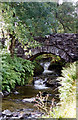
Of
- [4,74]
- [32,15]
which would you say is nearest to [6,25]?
[4,74]

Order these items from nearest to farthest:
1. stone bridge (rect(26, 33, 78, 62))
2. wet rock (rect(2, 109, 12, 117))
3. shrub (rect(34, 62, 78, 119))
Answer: shrub (rect(34, 62, 78, 119)) → wet rock (rect(2, 109, 12, 117)) → stone bridge (rect(26, 33, 78, 62))

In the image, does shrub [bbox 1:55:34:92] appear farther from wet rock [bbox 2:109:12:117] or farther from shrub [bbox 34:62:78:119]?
shrub [bbox 34:62:78:119]

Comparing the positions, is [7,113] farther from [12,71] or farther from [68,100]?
[12,71]

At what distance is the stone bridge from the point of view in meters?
11.9

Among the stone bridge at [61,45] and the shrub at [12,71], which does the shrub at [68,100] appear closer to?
the shrub at [12,71]

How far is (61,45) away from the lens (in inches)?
474

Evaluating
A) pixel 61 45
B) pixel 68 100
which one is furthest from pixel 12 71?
pixel 68 100

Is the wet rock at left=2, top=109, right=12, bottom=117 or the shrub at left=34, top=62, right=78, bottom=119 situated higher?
the shrub at left=34, top=62, right=78, bottom=119

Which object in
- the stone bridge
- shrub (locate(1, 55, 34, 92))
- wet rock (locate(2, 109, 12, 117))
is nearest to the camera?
wet rock (locate(2, 109, 12, 117))

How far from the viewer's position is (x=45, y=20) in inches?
428

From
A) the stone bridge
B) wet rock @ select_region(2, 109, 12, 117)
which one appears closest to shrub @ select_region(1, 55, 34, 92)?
the stone bridge

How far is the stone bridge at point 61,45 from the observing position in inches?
467

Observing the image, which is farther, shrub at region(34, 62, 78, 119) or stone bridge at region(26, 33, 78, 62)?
stone bridge at region(26, 33, 78, 62)

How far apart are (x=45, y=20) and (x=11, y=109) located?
683 cm
